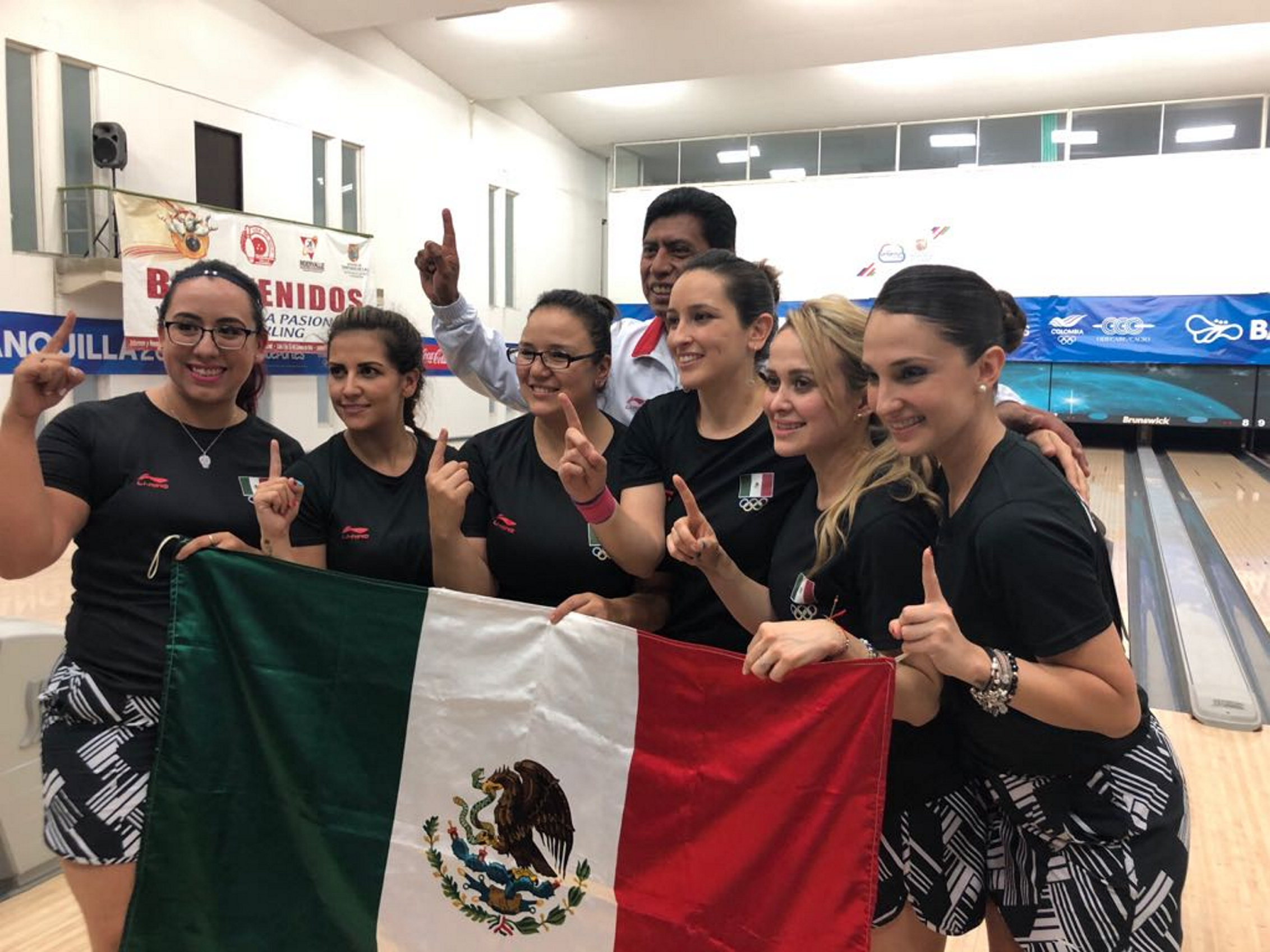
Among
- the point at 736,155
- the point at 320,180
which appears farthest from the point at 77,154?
the point at 736,155

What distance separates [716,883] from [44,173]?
8040 millimetres

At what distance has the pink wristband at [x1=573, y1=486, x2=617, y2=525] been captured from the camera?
5.68ft

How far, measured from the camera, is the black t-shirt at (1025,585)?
1255 millimetres

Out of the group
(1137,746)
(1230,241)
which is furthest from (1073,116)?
(1137,746)

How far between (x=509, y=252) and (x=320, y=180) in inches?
165

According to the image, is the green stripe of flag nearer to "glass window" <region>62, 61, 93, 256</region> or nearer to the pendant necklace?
the pendant necklace

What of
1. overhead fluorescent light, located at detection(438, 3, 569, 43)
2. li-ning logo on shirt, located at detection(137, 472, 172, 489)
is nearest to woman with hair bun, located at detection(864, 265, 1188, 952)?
li-ning logo on shirt, located at detection(137, 472, 172, 489)

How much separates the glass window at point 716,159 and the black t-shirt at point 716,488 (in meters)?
13.8

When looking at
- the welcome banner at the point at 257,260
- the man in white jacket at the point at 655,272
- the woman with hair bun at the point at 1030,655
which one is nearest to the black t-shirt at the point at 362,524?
the man in white jacket at the point at 655,272

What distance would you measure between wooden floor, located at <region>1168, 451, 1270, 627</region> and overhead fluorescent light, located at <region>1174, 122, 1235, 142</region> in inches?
166

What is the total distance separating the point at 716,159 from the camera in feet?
49.2

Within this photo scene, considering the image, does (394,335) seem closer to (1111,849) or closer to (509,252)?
(1111,849)

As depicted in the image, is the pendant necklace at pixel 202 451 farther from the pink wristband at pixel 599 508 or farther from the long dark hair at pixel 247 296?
the pink wristband at pixel 599 508

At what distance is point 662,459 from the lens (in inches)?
76.8
